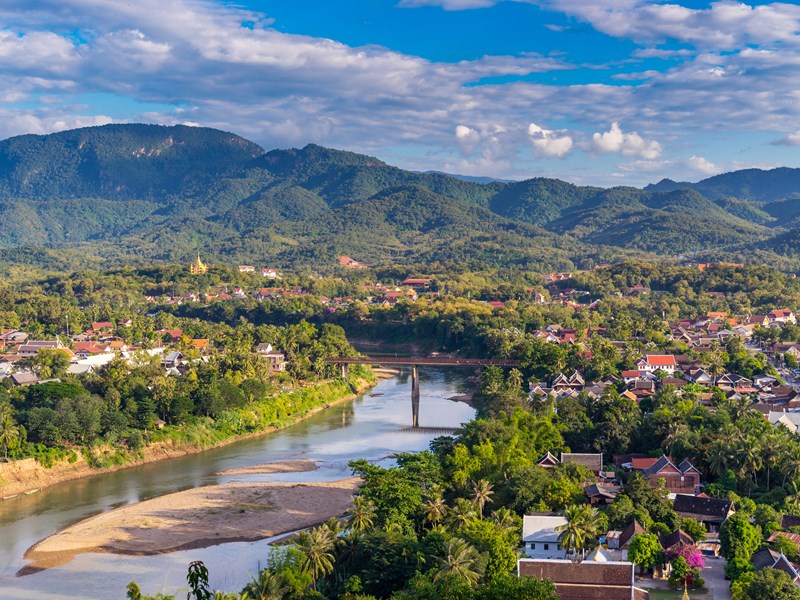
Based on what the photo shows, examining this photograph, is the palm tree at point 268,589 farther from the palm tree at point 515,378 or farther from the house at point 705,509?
the palm tree at point 515,378

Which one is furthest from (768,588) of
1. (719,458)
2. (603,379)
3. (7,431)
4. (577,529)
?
(603,379)

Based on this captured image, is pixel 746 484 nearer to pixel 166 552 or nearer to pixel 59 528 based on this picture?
pixel 166 552

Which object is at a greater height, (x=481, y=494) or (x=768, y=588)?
(x=481, y=494)

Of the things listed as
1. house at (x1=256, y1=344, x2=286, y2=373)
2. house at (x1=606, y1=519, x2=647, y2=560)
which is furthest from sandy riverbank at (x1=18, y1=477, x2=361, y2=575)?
house at (x1=256, y1=344, x2=286, y2=373)

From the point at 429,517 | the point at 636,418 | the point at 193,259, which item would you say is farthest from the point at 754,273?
the point at 193,259

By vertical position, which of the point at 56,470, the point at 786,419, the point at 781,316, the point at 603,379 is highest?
the point at 781,316

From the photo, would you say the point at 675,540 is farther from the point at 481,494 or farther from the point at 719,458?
the point at 719,458

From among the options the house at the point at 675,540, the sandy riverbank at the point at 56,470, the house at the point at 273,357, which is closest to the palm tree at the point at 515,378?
the house at the point at 273,357
